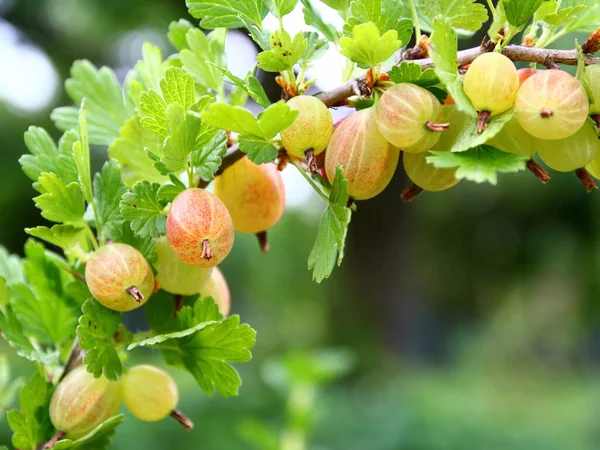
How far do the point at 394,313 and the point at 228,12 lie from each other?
383cm

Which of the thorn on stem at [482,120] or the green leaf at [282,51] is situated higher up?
the green leaf at [282,51]

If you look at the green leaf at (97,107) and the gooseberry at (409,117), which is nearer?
the gooseberry at (409,117)

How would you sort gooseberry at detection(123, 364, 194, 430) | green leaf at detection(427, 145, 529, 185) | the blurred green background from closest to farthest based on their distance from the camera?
green leaf at detection(427, 145, 529, 185) → gooseberry at detection(123, 364, 194, 430) → the blurred green background

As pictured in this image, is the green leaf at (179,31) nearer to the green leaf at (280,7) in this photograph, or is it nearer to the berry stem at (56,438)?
the green leaf at (280,7)

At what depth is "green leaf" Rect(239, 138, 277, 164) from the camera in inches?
12.5

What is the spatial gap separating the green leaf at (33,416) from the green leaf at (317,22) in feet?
0.87

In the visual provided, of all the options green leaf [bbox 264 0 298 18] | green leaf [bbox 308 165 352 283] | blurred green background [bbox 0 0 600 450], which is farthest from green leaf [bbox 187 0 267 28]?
blurred green background [bbox 0 0 600 450]

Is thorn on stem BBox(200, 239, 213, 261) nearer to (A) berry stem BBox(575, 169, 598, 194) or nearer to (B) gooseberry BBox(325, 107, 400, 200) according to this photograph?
(B) gooseberry BBox(325, 107, 400, 200)

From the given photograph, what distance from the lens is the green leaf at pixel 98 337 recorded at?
34 cm

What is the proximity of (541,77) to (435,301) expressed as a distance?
10662 millimetres

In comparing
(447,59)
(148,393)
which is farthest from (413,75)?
(148,393)

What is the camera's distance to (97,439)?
35 cm

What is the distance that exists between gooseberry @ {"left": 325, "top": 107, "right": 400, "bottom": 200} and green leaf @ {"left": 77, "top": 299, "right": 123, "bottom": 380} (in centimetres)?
15

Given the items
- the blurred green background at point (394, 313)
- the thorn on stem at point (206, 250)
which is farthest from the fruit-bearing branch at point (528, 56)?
the blurred green background at point (394, 313)
